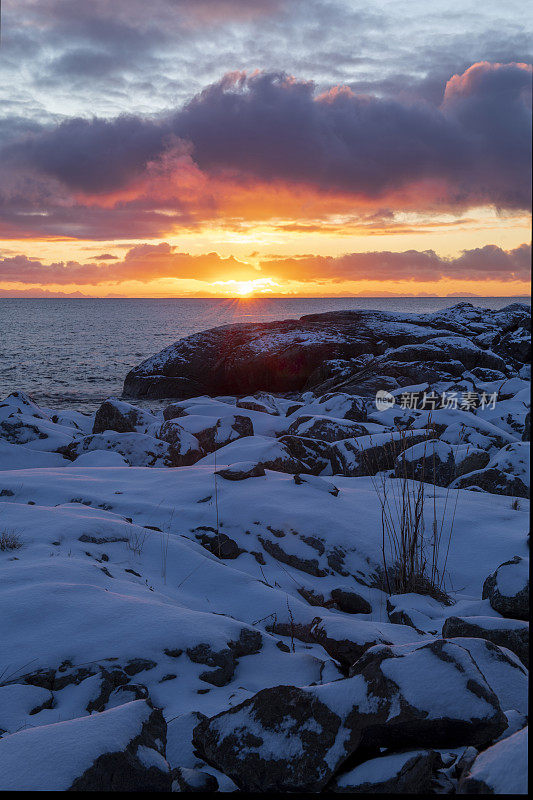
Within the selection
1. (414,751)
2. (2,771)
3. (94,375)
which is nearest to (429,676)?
(414,751)

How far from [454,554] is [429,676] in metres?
2.79

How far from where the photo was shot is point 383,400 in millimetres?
12953

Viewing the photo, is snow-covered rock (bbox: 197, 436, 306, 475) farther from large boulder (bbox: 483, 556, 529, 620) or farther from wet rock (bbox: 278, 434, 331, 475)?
large boulder (bbox: 483, 556, 529, 620)

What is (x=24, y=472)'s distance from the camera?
6496 millimetres

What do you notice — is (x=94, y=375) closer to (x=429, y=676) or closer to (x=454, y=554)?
(x=454, y=554)

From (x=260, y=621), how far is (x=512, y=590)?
1.44 meters

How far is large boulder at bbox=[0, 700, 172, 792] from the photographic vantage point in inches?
68.3

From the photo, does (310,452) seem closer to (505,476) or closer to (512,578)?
(505,476)

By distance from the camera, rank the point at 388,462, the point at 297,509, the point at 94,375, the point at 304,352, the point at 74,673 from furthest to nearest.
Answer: the point at 94,375, the point at 304,352, the point at 388,462, the point at 297,509, the point at 74,673

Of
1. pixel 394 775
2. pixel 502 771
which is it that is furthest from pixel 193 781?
pixel 502 771

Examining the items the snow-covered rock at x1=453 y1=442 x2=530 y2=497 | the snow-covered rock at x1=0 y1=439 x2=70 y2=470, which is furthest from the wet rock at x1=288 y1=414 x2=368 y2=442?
the snow-covered rock at x1=0 y1=439 x2=70 y2=470

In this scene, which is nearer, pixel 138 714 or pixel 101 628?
pixel 138 714

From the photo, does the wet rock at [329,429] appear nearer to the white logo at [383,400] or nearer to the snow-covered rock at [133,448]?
the snow-covered rock at [133,448]

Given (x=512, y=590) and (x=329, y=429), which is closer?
(x=512, y=590)
